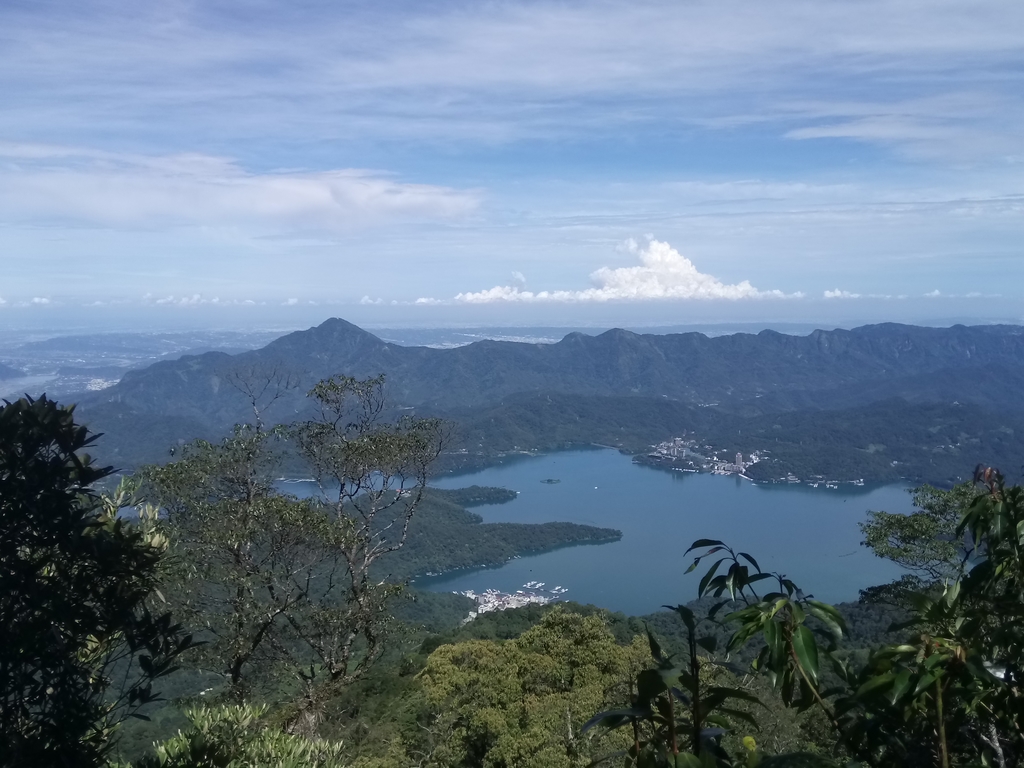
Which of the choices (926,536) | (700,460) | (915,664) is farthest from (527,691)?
(700,460)

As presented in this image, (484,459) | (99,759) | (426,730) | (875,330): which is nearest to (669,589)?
(426,730)

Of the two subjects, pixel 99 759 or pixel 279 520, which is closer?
pixel 99 759

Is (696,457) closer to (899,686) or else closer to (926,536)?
(926,536)

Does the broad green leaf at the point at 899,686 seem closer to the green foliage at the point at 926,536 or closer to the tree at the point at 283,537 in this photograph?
the tree at the point at 283,537

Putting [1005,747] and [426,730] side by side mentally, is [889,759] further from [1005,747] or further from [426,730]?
[426,730]

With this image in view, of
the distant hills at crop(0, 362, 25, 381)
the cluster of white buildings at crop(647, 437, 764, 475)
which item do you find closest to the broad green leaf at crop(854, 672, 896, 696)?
the distant hills at crop(0, 362, 25, 381)

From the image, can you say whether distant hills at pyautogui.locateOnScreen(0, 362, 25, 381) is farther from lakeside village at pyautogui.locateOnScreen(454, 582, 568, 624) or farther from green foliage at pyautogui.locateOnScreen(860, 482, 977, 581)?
green foliage at pyautogui.locateOnScreen(860, 482, 977, 581)

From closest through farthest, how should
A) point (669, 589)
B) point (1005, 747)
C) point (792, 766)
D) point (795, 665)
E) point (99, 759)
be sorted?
point (792, 766), point (795, 665), point (1005, 747), point (99, 759), point (669, 589)

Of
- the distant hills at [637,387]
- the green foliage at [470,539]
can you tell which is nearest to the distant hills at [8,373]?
the distant hills at [637,387]
